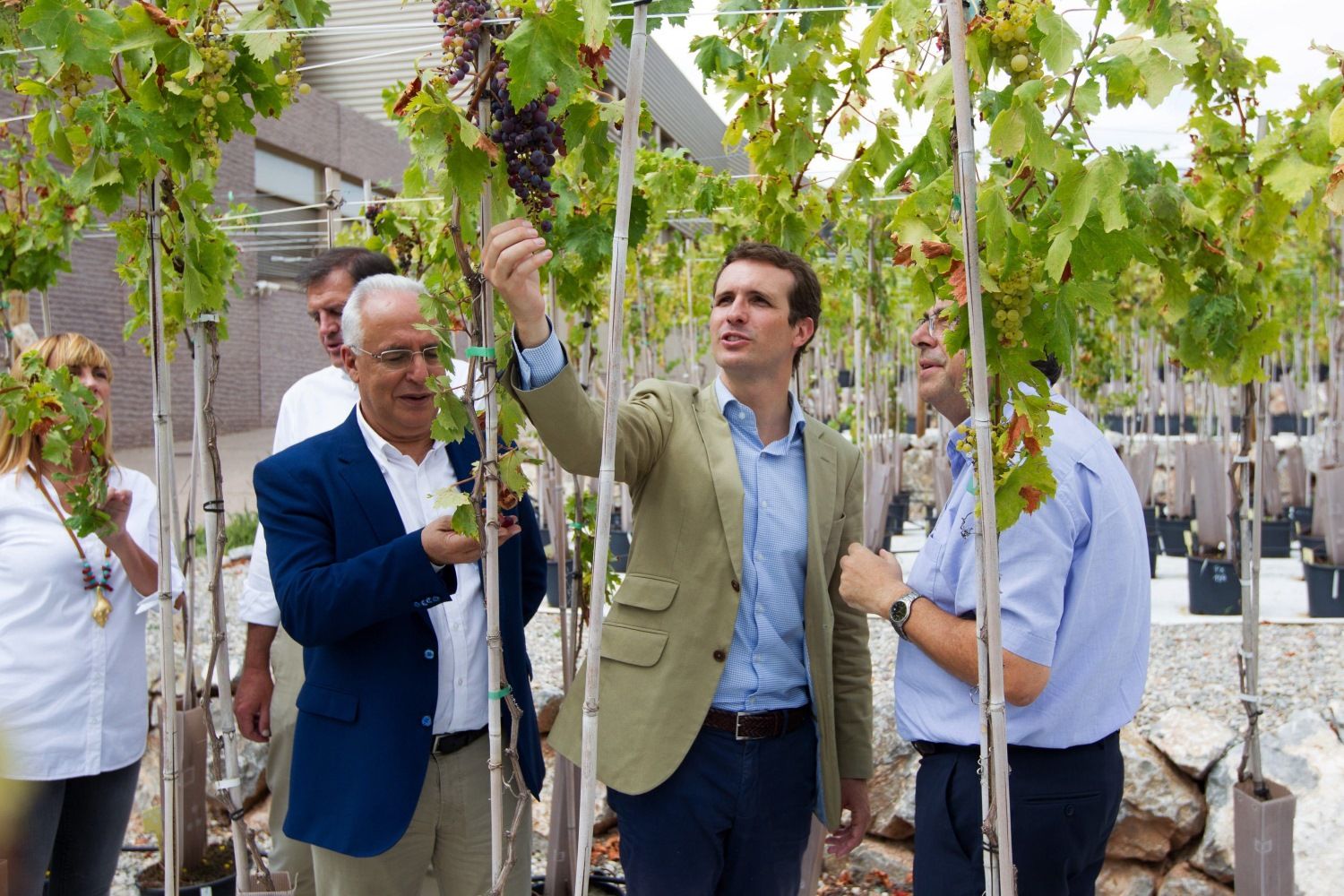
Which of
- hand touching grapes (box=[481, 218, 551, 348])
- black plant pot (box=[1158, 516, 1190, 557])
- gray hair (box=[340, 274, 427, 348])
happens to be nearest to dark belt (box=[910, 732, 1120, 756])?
hand touching grapes (box=[481, 218, 551, 348])

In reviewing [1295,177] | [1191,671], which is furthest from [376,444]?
[1191,671]

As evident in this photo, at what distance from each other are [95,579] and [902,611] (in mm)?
1965

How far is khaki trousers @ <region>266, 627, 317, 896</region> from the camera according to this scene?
8.48 feet

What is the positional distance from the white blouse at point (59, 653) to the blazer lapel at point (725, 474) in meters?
1.52

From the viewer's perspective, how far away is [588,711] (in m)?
1.47

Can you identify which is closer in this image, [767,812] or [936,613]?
[936,613]

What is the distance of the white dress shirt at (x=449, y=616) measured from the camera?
2.01m

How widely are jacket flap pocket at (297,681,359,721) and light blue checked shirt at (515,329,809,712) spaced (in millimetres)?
688

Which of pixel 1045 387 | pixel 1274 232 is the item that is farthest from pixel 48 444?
pixel 1274 232

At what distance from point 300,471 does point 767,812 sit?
1125 millimetres

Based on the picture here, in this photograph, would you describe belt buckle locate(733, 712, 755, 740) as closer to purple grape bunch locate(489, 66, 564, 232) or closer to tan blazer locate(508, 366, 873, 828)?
tan blazer locate(508, 366, 873, 828)

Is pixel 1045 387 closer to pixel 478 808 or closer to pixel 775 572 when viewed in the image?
pixel 775 572

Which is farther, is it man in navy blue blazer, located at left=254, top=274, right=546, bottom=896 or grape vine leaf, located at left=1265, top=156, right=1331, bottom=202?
grape vine leaf, located at left=1265, top=156, right=1331, bottom=202

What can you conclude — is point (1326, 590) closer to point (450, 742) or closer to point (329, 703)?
point (450, 742)
